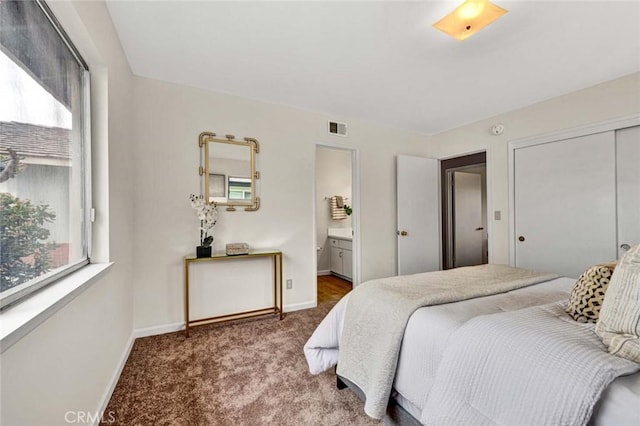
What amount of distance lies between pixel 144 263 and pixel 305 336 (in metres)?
1.62

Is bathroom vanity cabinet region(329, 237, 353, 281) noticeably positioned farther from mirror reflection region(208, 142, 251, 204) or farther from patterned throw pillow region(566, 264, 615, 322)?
patterned throw pillow region(566, 264, 615, 322)

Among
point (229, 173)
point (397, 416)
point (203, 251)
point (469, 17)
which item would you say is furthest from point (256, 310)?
point (469, 17)

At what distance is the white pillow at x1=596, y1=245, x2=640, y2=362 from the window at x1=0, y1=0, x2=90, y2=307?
1912 millimetres

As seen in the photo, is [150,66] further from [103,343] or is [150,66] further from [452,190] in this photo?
[452,190]

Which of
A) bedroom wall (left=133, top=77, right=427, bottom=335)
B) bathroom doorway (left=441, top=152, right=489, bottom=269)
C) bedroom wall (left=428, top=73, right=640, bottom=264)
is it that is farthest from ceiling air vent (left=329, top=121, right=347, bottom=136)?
bathroom doorway (left=441, top=152, right=489, bottom=269)

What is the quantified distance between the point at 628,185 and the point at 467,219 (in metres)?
2.22

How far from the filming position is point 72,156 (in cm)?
142

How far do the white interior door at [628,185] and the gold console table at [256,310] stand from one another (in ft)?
10.5

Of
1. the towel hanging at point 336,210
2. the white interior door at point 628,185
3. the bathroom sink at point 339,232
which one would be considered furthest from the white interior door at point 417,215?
the white interior door at point 628,185

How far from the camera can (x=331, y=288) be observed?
406 cm

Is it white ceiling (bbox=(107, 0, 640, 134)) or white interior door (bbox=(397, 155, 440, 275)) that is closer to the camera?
white ceiling (bbox=(107, 0, 640, 134))

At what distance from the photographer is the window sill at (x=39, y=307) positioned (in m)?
0.72

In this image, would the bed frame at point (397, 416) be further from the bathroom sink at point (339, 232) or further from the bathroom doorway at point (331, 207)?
the bathroom sink at point (339, 232)

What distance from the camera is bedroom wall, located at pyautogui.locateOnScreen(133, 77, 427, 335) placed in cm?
246
